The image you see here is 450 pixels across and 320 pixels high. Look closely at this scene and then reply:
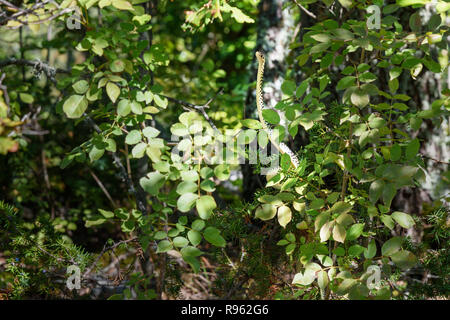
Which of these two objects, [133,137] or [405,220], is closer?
[405,220]

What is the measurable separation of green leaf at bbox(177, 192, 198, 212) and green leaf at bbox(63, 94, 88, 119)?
501 millimetres

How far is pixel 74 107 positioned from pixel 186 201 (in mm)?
555

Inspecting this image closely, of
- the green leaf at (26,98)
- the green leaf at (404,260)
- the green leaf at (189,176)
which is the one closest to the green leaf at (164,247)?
the green leaf at (189,176)

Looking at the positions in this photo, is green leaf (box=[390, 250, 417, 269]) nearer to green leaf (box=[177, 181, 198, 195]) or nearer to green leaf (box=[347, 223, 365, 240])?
green leaf (box=[347, 223, 365, 240])

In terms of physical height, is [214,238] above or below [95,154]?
below

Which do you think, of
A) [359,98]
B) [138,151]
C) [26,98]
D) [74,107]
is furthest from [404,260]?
[26,98]

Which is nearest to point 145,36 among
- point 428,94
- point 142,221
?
point 142,221

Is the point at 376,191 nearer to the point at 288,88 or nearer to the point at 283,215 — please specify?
the point at 283,215

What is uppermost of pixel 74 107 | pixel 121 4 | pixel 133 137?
pixel 121 4

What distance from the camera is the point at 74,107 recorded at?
57.4 inches

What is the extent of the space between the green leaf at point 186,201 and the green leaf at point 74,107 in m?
0.50

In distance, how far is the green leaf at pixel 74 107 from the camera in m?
1.44

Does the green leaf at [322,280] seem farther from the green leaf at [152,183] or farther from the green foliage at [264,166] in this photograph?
the green leaf at [152,183]
